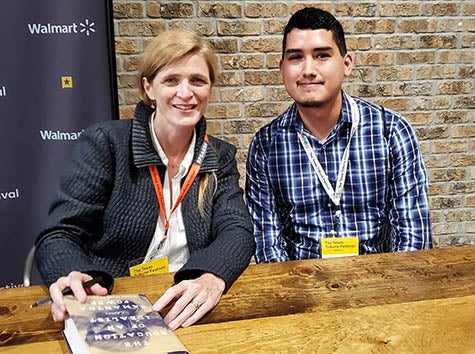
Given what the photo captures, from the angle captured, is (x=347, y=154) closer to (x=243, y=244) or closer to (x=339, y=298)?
(x=243, y=244)

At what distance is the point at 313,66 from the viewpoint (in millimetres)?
1766

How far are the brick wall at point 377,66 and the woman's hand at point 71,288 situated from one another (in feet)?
5.08

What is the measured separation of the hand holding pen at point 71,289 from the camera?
1.04 m

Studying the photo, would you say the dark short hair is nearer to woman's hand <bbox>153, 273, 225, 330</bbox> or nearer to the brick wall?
the brick wall

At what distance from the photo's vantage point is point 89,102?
2.10m

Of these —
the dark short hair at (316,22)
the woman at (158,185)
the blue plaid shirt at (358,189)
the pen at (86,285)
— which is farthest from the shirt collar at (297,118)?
the pen at (86,285)

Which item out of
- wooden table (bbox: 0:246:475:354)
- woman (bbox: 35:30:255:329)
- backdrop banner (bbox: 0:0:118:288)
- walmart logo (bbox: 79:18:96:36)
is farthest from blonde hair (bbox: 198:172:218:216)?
walmart logo (bbox: 79:18:96:36)

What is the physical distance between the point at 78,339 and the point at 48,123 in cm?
139

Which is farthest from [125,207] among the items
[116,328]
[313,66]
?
[313,66]

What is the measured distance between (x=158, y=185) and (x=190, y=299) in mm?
462

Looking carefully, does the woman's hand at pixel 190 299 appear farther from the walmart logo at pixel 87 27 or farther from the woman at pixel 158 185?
the walmart logo at pixel 87 27

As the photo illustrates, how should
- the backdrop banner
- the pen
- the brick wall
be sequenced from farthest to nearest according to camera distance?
1. the brick wall
2. the backdrop banner
3. the pen

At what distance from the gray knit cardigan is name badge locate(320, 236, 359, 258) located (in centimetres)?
30

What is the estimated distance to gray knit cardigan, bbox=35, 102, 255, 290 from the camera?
139 cm
